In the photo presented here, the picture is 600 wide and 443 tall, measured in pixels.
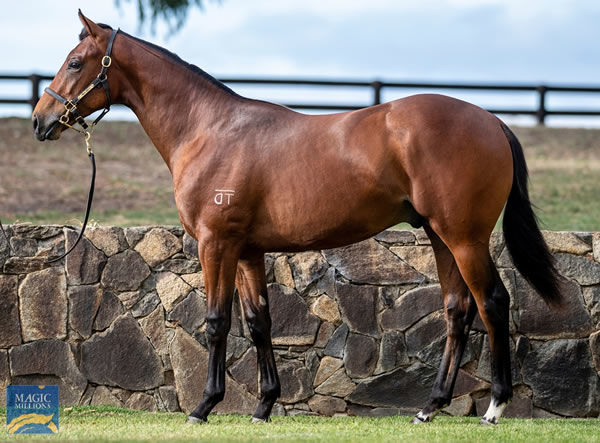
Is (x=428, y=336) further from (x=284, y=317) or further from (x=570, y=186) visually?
(x=570, y=186)

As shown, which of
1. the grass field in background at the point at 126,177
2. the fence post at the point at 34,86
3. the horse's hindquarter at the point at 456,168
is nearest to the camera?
the horse's hindquarter at the point at 456,168

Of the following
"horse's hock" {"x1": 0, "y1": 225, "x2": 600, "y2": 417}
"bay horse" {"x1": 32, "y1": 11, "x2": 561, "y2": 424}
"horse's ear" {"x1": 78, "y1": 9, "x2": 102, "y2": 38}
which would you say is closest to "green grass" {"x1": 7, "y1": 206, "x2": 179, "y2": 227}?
"horse's hock" {"x1": 0, "y1": 225, "x2": 600, "y2": 417}

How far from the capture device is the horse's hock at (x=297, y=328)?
272 inches

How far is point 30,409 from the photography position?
526 centimetres

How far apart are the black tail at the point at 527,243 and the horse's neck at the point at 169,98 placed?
6.43 ft

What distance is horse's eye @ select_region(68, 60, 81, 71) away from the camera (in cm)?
604

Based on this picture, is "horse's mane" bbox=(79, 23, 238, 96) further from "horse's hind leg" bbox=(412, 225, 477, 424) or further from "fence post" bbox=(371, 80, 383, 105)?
"fence post" bbox=(371, 80, 383, 105)

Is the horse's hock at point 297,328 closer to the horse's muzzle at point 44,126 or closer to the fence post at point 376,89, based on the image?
the horse's muzzle at point 44,126

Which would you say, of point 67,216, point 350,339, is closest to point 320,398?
point 350,339

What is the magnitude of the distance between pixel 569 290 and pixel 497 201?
1.72m

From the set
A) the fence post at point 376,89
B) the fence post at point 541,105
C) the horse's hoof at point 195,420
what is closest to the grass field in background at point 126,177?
the fence post at point 541,105

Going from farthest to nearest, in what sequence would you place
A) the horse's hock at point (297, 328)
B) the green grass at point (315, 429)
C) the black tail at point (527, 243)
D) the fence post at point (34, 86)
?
the fence post at point (34, 86) → the horse's hock at point (297, 328) → the black tail at point (527, 243) → the green grass at point (315, 429)

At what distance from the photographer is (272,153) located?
5.88 metres

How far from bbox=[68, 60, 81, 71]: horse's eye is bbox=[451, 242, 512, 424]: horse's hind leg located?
2727mm
